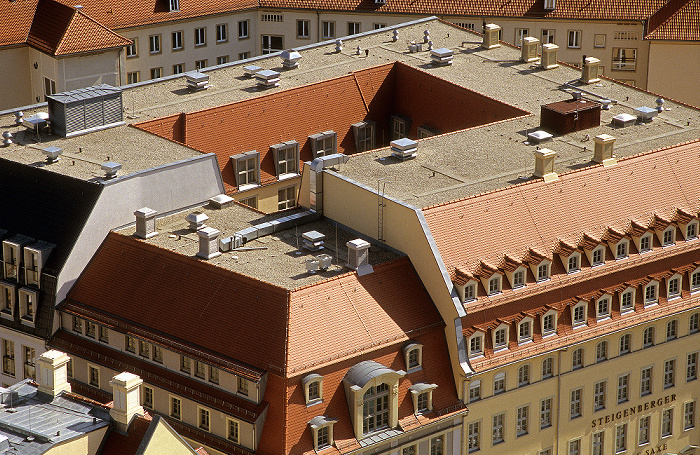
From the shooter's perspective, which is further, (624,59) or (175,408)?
(624,59)

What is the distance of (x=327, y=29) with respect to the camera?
178 meters

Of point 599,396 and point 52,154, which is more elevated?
point 52,154

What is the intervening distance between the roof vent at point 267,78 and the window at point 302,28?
142 feet

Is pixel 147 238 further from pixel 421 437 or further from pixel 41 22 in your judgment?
pixel 41 22

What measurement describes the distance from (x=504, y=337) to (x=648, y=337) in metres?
14.0

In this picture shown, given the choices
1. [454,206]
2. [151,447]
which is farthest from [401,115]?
[151,447]

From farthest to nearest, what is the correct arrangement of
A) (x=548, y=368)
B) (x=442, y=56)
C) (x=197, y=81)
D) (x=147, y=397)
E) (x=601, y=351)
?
(x=442, y=56) → (x=197, y=81) → (x=601, y=351) → (x=548, y=368) → (x=147, y=397)

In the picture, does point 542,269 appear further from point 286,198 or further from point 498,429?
point 286,198

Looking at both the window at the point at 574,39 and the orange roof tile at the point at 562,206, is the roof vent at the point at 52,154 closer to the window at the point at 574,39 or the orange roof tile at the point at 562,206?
the orange roof tile at the point at 562,206

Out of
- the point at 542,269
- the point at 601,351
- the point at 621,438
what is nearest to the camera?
the point at 542,269

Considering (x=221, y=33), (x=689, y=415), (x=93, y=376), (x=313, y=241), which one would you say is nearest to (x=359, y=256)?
(x=313, y=241)

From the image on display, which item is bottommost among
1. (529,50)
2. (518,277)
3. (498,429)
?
(498,429)

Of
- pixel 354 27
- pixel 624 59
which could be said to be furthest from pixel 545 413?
pixel 354 27

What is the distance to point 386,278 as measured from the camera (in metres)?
108
